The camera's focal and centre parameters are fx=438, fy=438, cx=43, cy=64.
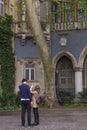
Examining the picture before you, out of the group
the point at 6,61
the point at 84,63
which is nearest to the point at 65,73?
the point at 84,63

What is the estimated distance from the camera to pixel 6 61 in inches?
1118

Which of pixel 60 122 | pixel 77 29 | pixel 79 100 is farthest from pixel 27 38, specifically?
pixel 60 122

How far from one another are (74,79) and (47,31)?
394 cm

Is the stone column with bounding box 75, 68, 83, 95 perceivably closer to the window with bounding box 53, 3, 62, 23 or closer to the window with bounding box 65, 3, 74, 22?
the window with bounding box 65, 3, 74, 22

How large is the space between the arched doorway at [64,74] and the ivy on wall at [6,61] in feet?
13.1

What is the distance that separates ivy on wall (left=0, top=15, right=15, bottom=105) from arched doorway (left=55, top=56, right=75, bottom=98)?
157 inches

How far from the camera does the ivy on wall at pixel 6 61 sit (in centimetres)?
2802

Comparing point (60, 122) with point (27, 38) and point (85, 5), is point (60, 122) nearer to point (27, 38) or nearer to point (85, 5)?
point (85, 5)

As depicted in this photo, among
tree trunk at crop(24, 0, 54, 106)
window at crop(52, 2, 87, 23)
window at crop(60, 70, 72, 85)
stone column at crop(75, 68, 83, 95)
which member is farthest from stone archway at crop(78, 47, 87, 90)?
tree trunk at crop(24, 0, 54, 106)

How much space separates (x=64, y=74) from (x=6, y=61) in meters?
4.98

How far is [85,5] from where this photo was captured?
85.6ft

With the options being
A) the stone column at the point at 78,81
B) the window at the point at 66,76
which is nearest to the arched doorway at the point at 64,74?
the window at the point at 66,76

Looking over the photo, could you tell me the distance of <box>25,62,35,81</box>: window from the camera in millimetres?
29844

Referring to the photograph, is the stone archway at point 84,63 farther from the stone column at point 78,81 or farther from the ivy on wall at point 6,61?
the ivy on wall at point 6,61
